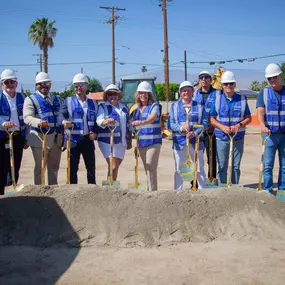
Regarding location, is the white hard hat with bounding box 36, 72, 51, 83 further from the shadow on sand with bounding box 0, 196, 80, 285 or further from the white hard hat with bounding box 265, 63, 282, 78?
the white hard hat with bounding box 265, 63, 282, 78

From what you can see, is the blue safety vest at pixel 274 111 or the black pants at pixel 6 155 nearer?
the black pants at pixel 6 155

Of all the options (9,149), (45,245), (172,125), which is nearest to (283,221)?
(172,125)

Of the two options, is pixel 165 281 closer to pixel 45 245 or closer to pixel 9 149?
pixel 45 245

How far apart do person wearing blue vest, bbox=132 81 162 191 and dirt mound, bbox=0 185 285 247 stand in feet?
2.67

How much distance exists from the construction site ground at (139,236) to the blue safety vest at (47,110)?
947 millimetres

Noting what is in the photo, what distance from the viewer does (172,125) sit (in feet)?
19.1

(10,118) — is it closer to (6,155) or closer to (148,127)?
(6,155)

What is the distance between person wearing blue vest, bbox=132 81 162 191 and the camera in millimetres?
5695

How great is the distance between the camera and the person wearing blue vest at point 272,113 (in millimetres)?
5688

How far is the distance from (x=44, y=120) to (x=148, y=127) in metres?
1.47

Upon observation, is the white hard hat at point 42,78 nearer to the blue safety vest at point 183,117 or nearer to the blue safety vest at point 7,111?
the blue safety vest at point 7,111

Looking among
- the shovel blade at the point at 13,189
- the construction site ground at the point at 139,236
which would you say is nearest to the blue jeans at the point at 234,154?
the construction site ground at the point at 139,236

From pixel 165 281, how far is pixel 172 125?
271 cm

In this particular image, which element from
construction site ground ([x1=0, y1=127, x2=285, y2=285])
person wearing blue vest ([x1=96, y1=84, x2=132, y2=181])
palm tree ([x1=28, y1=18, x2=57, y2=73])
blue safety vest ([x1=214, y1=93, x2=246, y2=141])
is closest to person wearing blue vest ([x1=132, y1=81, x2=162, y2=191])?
person wearing blue vest ([x1=96, y1=84, x2=132, y2=181])
